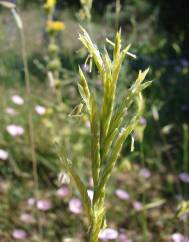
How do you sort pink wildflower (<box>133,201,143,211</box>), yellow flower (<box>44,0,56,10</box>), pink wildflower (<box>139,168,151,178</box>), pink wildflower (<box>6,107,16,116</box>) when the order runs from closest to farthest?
yellow flower (<box>44,0,56,10</box>), pink wildflower (<box>133,201,143,211</box>), pink wildflower (<box>139,168,151,178</box>), pink wildflower (<box>6,107,16,116</box>)

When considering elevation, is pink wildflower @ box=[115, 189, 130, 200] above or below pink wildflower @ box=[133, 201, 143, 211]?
below

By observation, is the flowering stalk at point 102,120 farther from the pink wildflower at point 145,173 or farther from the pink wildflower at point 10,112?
the pink wildflower at point 10,112

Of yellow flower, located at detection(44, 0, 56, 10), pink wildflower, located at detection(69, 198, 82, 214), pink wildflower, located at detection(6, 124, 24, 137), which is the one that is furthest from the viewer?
pink wildflower, located at detection(6, 124, 24, 137)

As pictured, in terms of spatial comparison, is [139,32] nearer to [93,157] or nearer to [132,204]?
[132,204]

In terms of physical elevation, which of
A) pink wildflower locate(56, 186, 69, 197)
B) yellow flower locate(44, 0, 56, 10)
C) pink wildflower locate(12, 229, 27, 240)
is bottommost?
pink wildflower locate(56, 186, 69, 197)

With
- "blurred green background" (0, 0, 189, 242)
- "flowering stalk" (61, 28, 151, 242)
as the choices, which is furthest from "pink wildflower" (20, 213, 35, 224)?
"flowering stalk" (61, 28, 151, 242)

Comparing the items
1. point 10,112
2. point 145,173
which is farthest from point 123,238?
point 10,112

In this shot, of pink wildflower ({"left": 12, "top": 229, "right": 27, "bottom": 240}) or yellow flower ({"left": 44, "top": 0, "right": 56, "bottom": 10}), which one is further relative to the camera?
pink wildflower ({"left": 12, "top": 229, "right": 27, "bottom": 240})

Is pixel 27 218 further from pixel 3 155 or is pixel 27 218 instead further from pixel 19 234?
pixel 3 155

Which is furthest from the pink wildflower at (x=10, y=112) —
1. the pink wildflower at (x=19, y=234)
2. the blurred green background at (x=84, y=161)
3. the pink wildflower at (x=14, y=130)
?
the pink wildflower at (x=19, y=234)

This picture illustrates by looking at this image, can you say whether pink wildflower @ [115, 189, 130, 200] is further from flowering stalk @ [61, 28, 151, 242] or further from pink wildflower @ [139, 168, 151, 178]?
flowering stalk @ [61, 28, 151, 242]

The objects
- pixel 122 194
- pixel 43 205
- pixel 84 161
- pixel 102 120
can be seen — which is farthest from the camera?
pixel 84 161
